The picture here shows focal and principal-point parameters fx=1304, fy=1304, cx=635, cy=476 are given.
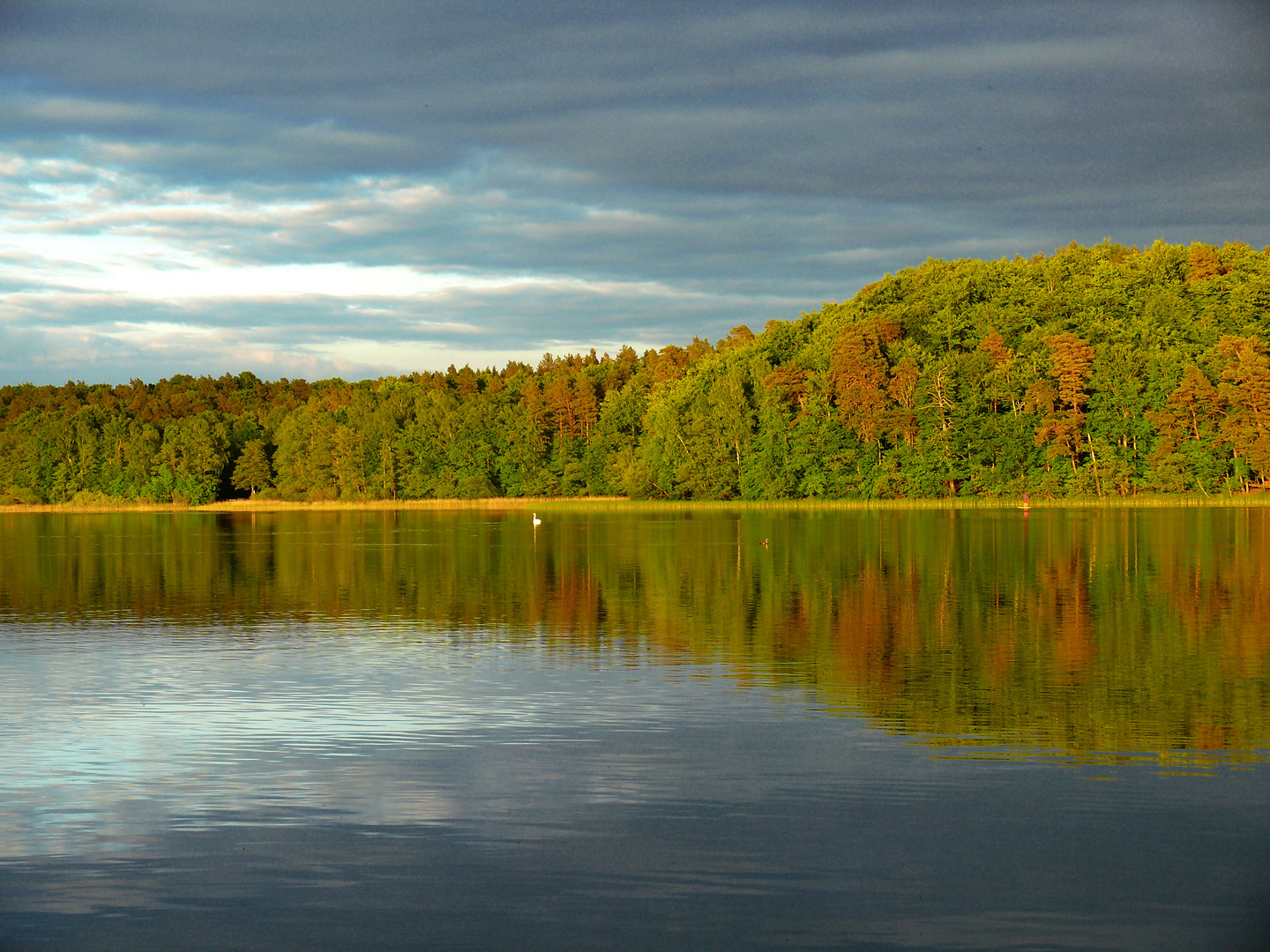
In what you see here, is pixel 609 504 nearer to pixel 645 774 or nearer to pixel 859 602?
pixel 859 602

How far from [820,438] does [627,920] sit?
11880cm

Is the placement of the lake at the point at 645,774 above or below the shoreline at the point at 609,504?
above

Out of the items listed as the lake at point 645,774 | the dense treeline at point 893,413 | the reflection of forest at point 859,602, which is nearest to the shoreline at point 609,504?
the dense treeline at point 893,413

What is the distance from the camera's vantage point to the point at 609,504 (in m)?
140

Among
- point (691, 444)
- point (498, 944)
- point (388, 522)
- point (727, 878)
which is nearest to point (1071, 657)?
point (727, 878)

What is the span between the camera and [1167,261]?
136m

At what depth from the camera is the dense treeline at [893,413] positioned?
119 m

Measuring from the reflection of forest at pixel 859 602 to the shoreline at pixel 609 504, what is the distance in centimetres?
3604

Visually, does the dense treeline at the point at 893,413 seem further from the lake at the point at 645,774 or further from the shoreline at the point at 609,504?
the lake at the point at 645,774

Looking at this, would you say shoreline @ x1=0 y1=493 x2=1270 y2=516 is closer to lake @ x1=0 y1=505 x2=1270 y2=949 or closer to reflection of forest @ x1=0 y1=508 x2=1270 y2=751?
reflection of forest @ x1=0 y1=508 x2=1270 y2=751

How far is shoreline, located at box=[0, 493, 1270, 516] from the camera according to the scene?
366ft

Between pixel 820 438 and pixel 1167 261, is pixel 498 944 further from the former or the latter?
pixel 1167 261

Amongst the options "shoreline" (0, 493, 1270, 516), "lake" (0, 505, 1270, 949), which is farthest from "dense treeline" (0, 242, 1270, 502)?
"lake" (0, 505, 1270, 949)

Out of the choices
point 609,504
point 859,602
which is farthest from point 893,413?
point 859,602
